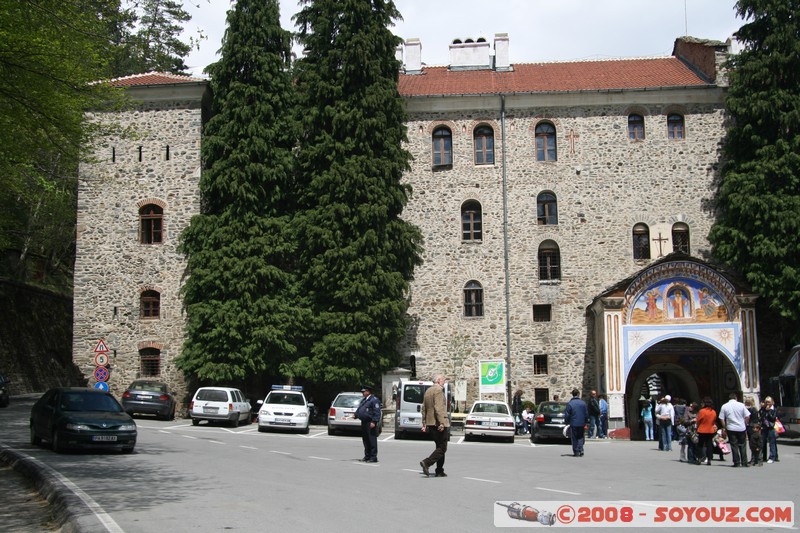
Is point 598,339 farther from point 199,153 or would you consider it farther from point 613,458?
point 199,153

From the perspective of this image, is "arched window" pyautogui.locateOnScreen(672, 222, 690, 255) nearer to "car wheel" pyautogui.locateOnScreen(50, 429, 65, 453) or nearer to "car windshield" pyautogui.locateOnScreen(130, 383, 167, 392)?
"car windshield" pyautogui.locateOnScreen(130, 383, 167, 392)

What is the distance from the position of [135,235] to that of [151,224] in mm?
798

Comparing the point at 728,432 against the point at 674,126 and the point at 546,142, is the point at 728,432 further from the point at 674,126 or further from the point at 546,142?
the point at 674,126

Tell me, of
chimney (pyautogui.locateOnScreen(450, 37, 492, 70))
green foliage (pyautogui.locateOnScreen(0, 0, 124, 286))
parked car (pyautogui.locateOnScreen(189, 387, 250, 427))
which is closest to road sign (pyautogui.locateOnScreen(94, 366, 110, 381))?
parked car (pyautogui.locateOnScreen(189, 387, 250, 427))

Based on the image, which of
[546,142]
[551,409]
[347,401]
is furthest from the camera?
[546,142]

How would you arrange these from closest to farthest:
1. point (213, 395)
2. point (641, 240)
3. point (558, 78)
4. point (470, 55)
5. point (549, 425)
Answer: point (549, 425) → point (213, 395) → point (641, 240) → point (558, 78) → point (470, 55)

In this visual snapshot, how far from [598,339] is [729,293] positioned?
535cm

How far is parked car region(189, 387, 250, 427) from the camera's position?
92.4ft

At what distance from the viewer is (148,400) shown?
29688mm

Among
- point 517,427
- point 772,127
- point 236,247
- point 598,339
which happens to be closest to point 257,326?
point 236,247

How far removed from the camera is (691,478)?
608 inches

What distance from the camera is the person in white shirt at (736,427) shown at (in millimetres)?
18047

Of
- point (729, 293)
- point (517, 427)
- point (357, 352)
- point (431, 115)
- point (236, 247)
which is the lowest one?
point (517, 427)

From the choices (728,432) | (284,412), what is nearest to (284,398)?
(284,412)
